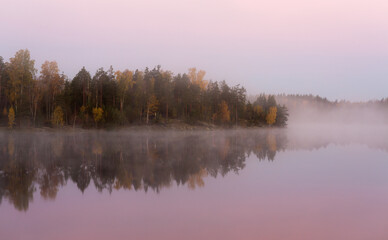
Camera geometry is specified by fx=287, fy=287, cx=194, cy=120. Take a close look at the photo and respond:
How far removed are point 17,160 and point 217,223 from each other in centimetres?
2229

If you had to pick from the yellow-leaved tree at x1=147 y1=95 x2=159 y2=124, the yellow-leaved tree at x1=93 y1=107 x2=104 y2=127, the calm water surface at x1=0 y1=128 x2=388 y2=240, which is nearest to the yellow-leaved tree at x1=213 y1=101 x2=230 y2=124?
the yellow-leaved tree at x1=147 y1=95 x2=159 y2=124

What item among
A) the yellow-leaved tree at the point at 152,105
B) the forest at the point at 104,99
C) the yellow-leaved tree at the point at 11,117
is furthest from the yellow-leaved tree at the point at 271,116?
the yellow-leaved tree at the point at 11,117

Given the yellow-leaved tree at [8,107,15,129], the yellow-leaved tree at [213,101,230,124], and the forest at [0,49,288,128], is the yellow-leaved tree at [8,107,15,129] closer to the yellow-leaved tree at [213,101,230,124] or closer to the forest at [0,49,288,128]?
the forest at [0,49,288,128]

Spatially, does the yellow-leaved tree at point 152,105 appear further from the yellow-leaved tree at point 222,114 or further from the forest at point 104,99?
the yellow-leaved tree at point 222,114

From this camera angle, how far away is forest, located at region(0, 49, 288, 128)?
7138 centimetres

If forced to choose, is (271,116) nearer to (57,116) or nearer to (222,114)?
(222,114)

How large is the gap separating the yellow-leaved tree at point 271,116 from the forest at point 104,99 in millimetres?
20694

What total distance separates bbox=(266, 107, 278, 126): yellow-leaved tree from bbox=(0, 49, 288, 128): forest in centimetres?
2069

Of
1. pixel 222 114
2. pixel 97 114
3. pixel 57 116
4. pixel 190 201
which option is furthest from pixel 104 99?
pixel 190 201

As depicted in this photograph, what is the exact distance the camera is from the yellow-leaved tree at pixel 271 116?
411 feet

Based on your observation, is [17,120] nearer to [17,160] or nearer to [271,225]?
[17,160]

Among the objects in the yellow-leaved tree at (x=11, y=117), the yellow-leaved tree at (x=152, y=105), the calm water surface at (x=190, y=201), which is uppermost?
the yellow-leaved tree at (x=152, y=105)

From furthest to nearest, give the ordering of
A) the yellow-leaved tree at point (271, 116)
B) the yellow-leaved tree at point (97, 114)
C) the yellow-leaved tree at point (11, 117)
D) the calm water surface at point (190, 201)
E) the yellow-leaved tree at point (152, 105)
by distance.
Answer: the yellow-leaved tree at point (271, 116), the yellow-leaved tree at point (152, 105), the yellow-leaved tree at point (97, 114), the yellow-leaved tree at point (11, 117), the calm water surface at point (190, 201)

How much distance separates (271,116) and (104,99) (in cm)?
7437
